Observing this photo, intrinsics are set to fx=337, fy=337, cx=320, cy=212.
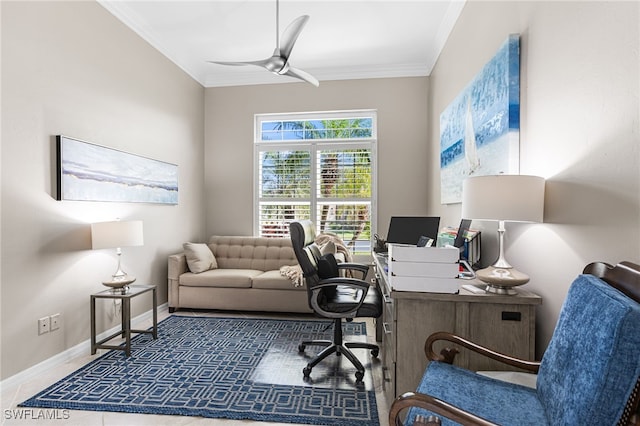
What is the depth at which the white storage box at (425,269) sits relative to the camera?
1645 millimetres

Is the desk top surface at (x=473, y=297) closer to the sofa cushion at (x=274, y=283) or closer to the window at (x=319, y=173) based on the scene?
the sofa cushion at (x=274, y=283)

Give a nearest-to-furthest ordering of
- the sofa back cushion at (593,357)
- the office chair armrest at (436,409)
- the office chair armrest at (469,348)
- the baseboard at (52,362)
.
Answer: the sofa back cushion at (593,357) < the office chair armrest at (436,409) < the office chair armrest at (469,348) < the baseboard at (52,362)

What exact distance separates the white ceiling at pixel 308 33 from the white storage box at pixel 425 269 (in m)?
2.52

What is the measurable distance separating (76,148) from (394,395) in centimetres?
292

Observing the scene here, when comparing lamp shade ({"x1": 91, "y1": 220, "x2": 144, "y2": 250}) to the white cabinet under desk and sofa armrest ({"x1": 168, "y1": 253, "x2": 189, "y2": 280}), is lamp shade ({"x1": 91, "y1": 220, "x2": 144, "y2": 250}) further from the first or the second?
the white cabinet under desk

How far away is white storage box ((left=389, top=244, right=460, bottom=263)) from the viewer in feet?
5.42

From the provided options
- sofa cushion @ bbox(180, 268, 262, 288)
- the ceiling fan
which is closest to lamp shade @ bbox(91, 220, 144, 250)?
sofa cushion @ bbox(180, 268, 262, 288)

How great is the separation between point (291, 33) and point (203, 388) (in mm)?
2656

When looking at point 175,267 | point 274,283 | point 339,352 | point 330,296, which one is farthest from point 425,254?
point 175,267

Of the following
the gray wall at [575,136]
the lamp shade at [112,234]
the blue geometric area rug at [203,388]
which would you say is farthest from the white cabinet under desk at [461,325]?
the lamp shade at [112,234]

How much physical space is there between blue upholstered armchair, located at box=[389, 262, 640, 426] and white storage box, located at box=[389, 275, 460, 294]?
0.26 metres

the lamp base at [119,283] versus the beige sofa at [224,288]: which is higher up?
the lamp base at [119,283]

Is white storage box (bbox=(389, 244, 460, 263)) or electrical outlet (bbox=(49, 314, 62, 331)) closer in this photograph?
white storage box (bbox=(389, 244, 460, 263))

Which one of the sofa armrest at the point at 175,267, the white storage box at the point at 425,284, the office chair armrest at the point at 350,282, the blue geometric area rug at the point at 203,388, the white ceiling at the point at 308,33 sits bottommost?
the blue geometric area rug at the point at 203,388
